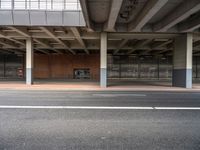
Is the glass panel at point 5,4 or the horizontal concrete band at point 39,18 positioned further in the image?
the glass panel at point 5,4

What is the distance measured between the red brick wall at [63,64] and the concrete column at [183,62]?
19.0m

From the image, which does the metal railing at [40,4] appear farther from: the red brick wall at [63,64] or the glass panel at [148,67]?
the glass panel at [148,67]

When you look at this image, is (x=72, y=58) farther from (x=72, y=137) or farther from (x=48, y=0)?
(x=72, y=137)

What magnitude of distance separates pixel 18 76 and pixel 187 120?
37.5 meters

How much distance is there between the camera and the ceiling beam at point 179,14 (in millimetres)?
12953

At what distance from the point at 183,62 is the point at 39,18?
14.0m

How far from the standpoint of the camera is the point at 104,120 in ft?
20.9

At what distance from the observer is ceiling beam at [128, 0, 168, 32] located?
12.5 m

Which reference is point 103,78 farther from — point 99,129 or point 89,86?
point 99,129

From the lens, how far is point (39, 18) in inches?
729

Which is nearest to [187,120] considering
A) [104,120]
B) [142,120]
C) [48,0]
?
[142,120]

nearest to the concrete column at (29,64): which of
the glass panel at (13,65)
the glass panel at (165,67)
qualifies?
the glass panel at (13,65)

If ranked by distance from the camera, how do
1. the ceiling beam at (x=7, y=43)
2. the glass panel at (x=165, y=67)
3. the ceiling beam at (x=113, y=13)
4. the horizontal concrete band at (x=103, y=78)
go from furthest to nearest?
1. the glass panel at (x=165, y=67)
2. the ceiling beam at (x=7, y=43)
3. the horizontal concrete band at (x=103, y=78)
4. the ceiling beam at (x=113, y=13)

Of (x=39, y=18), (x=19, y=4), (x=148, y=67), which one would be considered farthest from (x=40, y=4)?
(x=148, y=67)
